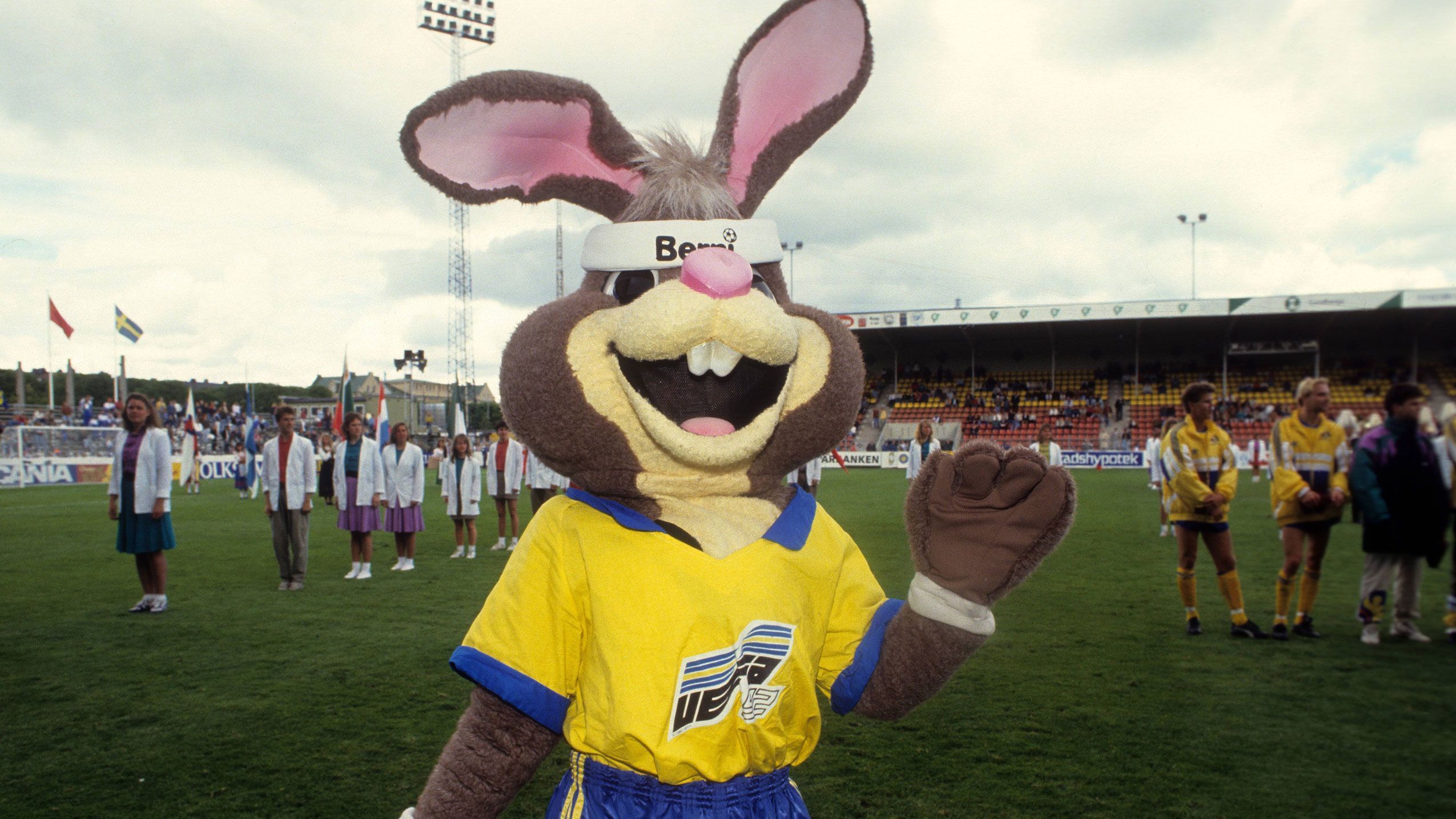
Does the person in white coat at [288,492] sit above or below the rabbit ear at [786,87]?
below

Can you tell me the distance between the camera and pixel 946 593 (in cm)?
143

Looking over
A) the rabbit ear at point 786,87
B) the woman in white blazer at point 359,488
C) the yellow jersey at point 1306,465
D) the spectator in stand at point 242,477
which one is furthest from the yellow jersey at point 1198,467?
the spectator in stand at point 242,477

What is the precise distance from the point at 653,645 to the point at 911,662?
475 mm

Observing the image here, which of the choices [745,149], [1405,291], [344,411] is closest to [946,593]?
[745,149]

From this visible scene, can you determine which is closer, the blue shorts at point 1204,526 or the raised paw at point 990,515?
the raised paw at point 990,515

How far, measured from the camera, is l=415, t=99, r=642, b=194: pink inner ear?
1722mm

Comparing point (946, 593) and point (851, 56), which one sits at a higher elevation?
point (851, 56)

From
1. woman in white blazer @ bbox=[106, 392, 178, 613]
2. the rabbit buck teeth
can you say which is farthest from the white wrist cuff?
woman in white blazer @ bbox=[106, 392, 178, 613]

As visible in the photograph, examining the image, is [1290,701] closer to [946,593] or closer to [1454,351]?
[946,593]

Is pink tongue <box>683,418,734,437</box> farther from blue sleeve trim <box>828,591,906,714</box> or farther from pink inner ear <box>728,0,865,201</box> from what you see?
pink inner ear <box>728,0,865,201</box>

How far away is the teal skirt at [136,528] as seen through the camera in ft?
21.8

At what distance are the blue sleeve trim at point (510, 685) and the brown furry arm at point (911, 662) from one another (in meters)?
0.59

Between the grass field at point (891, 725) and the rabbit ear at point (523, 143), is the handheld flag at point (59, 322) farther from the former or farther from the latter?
the rabbit ear at point (523, 143)

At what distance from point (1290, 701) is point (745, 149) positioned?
4.58m
